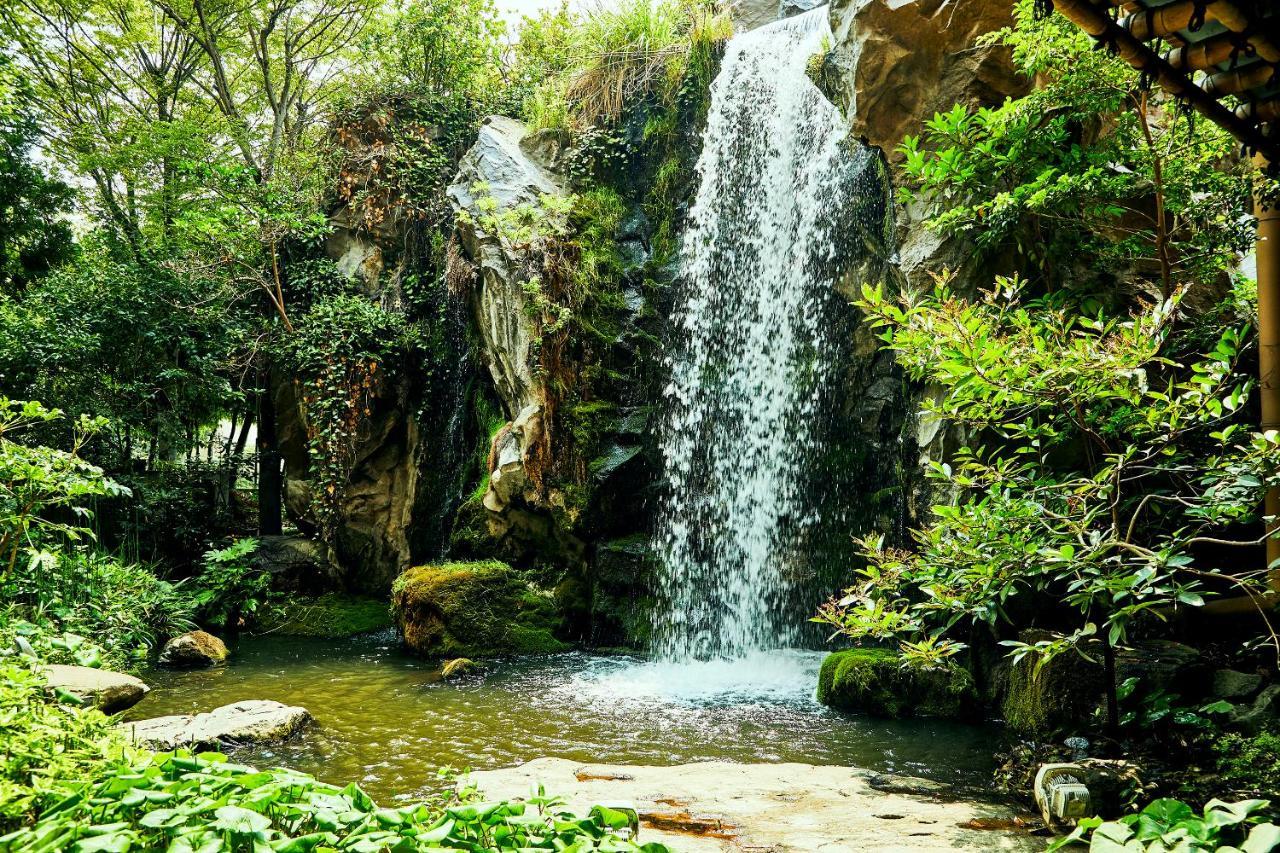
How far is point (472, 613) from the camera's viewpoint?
915cm

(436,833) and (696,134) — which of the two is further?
(696,134)

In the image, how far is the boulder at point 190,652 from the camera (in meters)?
8.67

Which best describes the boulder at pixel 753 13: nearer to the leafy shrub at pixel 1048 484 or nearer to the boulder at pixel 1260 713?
the leafy shrub at pixel 1048 484

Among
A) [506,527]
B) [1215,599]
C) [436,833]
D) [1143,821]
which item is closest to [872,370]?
[1215,599]

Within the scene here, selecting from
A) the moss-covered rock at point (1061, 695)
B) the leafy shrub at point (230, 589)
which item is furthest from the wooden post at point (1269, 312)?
the leafy shrub at point (230, 589)

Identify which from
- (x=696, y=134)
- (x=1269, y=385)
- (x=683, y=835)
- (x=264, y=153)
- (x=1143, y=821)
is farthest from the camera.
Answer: (x=264, y=153)

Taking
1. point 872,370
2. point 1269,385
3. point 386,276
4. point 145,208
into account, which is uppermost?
point 145,208

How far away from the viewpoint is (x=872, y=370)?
909 centimetres

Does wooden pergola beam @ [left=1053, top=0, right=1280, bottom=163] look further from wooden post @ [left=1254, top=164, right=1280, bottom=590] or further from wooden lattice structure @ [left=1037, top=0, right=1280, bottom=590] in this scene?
wooden post @ [left=1254, top=164, right=1280, bottom=590]

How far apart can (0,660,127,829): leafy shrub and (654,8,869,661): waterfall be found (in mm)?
6627

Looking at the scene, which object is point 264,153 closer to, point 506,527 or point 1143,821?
point 506,527

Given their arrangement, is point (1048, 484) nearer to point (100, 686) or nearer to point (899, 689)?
point (899, 689)

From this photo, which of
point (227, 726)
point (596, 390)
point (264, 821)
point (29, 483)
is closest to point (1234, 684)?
point (264, 821)

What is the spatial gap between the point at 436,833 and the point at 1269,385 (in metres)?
5.04
